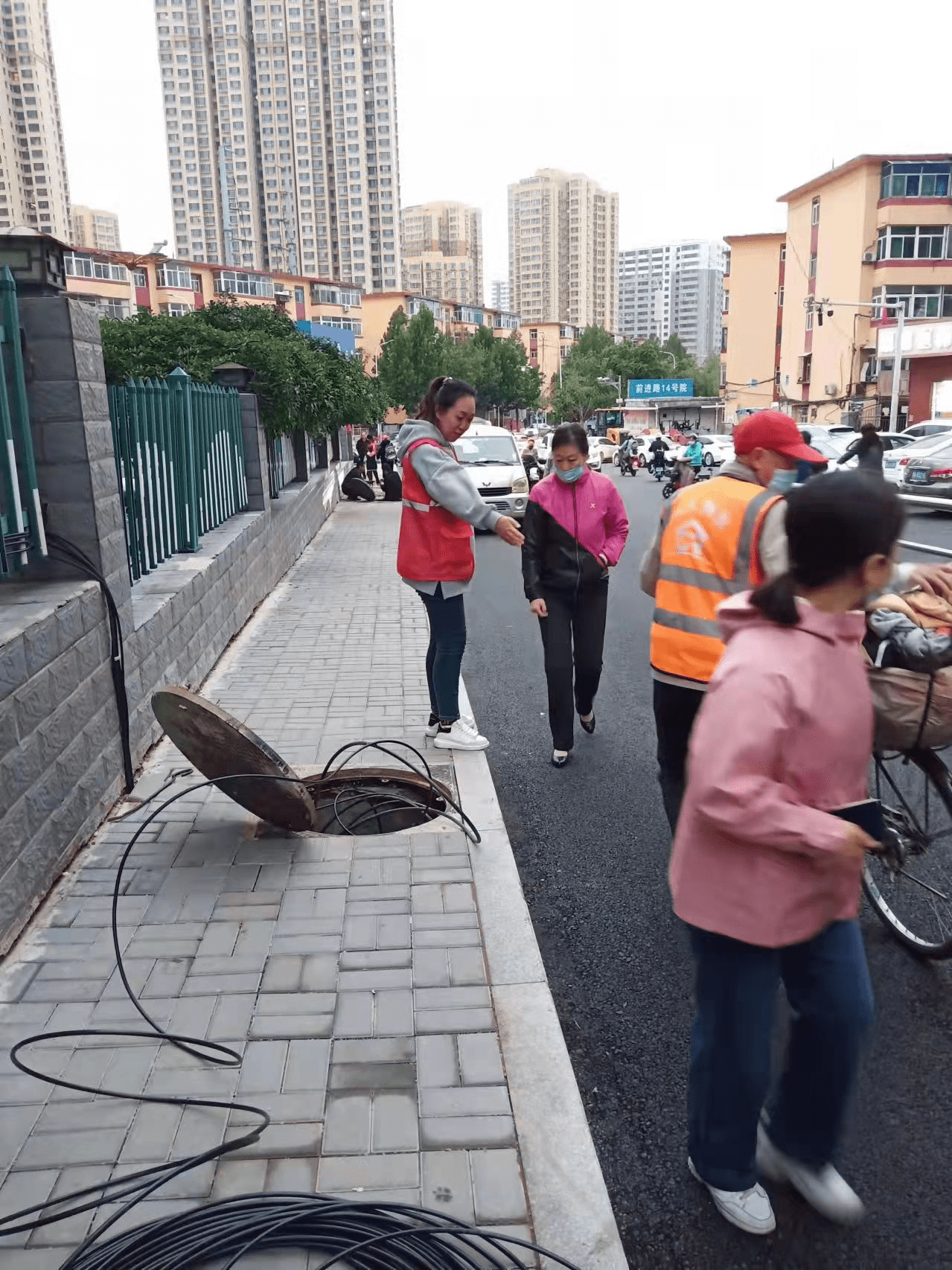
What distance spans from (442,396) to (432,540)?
0.78 meters

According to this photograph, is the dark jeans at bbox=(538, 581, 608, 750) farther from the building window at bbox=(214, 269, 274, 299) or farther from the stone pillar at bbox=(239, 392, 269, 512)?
the building window at bbox=(214, 269, 274, 299)

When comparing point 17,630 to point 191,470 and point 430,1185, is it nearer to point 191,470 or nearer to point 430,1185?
point 430,1185

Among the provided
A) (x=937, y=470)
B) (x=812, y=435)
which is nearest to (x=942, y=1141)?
(x=937, y=470)

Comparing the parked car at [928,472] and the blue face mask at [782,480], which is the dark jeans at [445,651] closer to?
the blue face mask at [782,480]

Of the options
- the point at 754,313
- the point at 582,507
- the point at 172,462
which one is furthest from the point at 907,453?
the point at 754,313

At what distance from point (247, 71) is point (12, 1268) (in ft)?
423

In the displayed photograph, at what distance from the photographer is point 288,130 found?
115312 mm

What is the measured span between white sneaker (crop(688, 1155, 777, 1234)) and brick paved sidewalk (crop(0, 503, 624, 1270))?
0.28 metres

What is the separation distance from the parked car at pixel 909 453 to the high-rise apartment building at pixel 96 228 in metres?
124

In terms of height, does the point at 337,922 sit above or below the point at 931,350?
below

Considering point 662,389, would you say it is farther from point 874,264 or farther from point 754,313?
point 874,264

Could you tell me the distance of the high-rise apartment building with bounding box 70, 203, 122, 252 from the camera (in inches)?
5124

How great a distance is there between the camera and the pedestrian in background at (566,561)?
551 centimetres

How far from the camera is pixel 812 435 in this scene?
29656 mm
